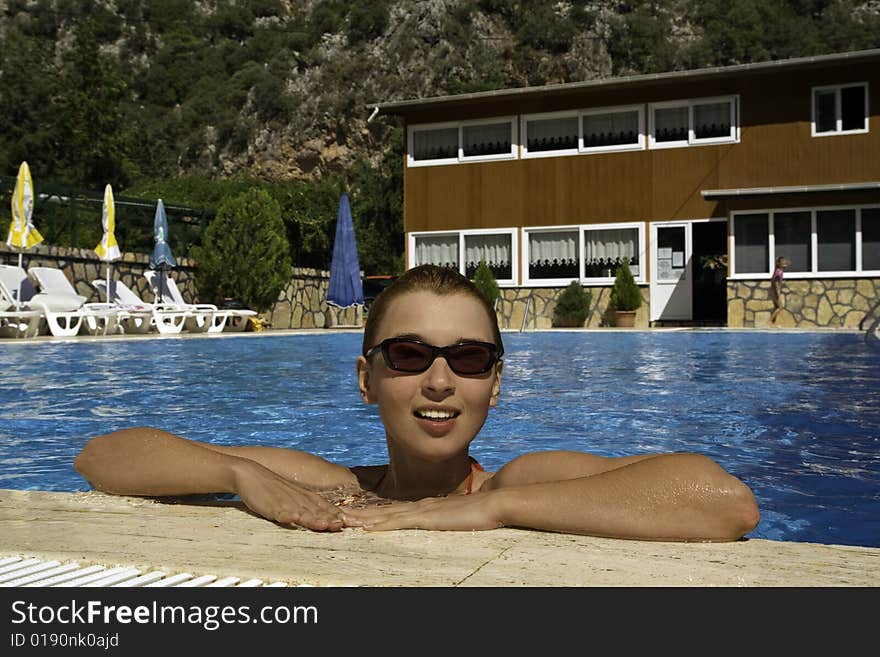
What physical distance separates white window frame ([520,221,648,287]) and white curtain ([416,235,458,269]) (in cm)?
175

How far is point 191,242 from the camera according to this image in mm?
21906

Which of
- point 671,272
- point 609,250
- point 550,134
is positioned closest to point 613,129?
point 550,134

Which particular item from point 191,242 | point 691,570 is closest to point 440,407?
point 691,570

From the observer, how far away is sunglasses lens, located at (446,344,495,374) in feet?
7.27

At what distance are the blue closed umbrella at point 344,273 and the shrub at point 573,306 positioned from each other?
168 inches

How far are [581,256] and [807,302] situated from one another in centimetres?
482

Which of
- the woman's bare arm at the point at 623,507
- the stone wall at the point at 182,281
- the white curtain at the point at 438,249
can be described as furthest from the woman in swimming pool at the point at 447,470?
the white curtain at the point at 438,249

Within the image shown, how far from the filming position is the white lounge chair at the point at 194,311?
1612 cm

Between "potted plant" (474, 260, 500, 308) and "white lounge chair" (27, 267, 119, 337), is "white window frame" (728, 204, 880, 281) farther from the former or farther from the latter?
"white lounge chair" (27, 267, 119, 337)

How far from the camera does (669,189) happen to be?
62.8ft

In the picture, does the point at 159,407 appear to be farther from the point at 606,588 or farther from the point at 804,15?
the point at 804,15

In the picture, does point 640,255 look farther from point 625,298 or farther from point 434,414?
point 434,414

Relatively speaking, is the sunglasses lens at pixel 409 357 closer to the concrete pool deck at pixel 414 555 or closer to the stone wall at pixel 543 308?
the concrete pool deck at pixel 414 555
